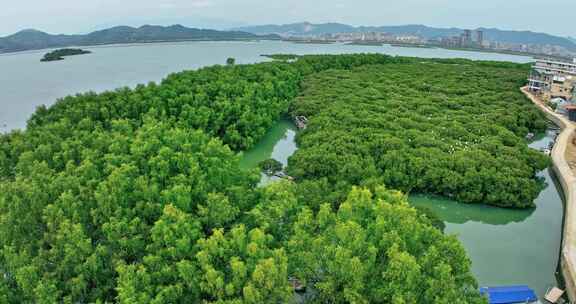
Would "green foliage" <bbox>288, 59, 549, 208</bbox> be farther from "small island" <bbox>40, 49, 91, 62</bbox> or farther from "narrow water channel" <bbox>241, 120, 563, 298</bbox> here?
"small island" <bbox>40, 49, 91, 62</bbox>

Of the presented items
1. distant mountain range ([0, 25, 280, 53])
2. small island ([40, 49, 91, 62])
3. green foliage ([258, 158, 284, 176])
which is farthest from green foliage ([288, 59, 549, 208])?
distant mountain range ([0, 25, 280, 53])

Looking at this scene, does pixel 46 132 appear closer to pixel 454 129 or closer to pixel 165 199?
pixel 165 199

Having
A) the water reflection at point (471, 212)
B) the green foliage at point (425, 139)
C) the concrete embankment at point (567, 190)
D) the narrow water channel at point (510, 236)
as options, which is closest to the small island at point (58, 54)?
the green foliage at point (425, 139)

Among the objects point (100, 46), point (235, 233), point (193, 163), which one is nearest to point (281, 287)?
point (235, 233)

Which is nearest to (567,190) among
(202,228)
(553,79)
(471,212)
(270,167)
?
(471,212)

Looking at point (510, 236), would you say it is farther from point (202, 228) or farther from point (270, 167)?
point (202, 228)

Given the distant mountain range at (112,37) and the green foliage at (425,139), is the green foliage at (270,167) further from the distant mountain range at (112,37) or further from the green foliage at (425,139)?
the distant mountain range at (112,37)
